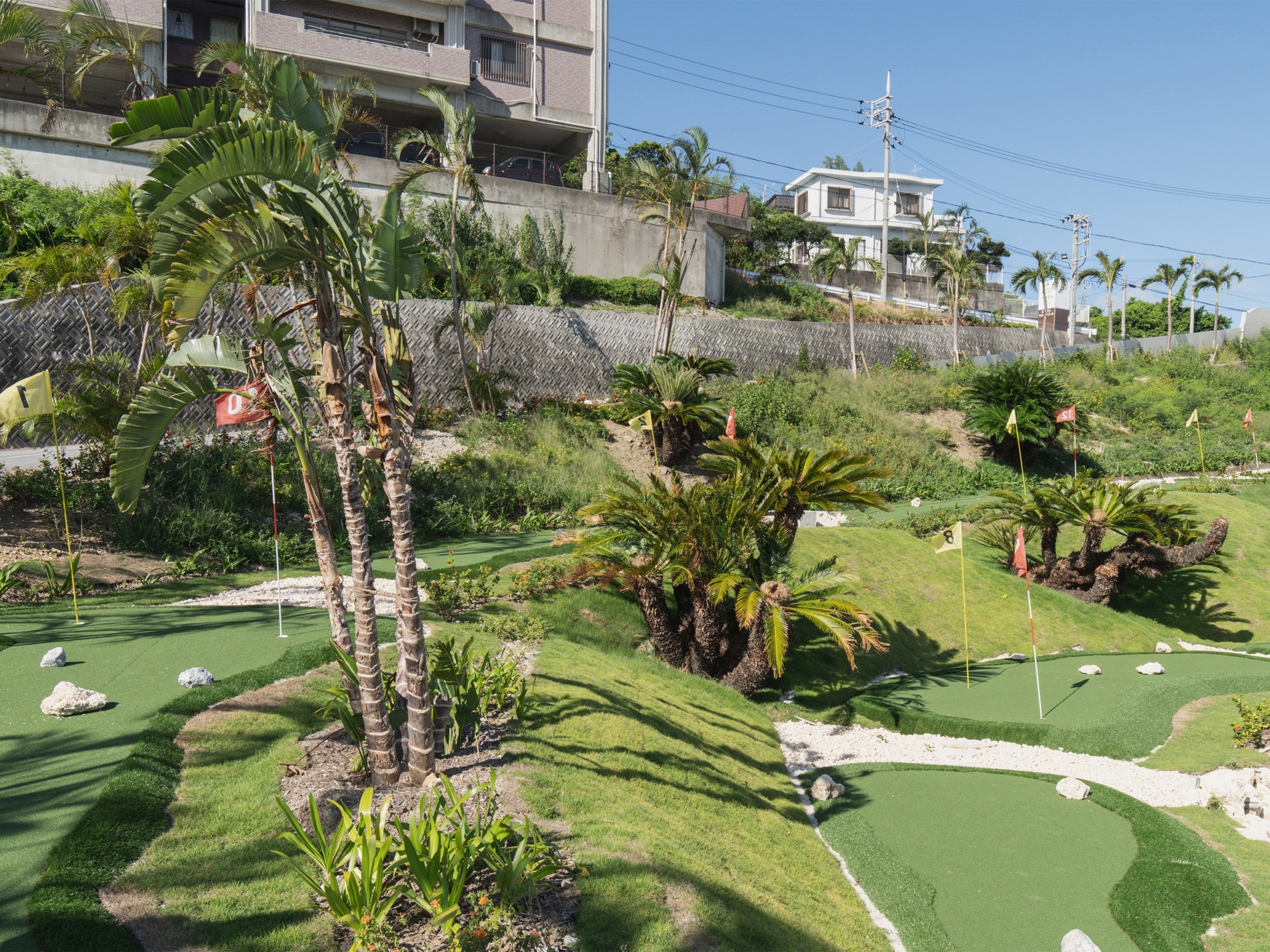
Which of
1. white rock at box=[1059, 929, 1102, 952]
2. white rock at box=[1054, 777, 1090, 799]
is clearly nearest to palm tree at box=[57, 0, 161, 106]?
white rock at box=[1054, 777, 1090, 799]

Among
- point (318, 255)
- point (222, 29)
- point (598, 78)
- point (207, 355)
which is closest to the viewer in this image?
point (318, 255)

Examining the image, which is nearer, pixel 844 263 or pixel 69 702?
pixel 69 702

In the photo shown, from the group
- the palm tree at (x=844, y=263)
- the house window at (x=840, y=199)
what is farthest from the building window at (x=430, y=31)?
the house window at (x=840, y=199)

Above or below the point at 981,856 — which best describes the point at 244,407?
above

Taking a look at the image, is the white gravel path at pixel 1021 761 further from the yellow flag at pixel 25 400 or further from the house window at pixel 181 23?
the house window at pixel 181 23

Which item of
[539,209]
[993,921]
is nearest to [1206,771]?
[993,921]

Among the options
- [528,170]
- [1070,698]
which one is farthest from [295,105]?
[528,170]

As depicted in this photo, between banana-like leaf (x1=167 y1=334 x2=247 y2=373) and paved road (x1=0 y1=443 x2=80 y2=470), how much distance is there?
10277 millimetres

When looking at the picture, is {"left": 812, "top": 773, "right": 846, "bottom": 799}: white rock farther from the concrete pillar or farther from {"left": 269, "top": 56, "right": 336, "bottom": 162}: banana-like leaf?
the concrete pillar

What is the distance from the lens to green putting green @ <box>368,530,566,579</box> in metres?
13.1

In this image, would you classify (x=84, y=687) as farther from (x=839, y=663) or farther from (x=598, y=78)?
(x=598, y=78)

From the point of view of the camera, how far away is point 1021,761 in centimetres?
959

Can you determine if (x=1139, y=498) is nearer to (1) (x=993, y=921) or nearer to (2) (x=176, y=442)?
(1) (x=993, y=921)

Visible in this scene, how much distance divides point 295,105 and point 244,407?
7.75ft
